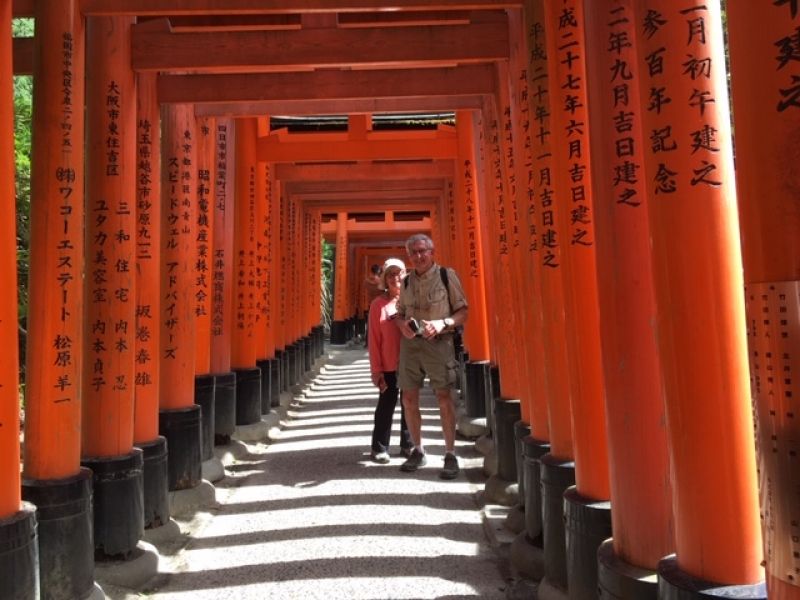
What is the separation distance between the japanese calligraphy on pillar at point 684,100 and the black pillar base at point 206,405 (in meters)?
4.31

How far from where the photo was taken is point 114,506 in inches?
135

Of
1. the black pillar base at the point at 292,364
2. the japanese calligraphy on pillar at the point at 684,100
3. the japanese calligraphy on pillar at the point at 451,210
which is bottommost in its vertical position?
the black pillar base at the point at 292,364

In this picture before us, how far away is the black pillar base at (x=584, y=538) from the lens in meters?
2.48

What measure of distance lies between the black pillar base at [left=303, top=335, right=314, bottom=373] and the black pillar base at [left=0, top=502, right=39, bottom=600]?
996 cm

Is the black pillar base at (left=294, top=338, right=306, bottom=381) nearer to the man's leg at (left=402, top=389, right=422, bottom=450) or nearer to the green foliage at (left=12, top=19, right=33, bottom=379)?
the green foliage at (left=12, top=19, right=33, bottom=379)

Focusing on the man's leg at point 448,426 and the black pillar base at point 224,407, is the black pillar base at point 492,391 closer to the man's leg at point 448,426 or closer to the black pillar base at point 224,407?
the man's leg at point 448,426

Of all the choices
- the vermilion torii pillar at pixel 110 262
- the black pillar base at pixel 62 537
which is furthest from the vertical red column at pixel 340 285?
the black pillar base at pixel 62 537

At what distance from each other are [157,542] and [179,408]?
3.37 ft

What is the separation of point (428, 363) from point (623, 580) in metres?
2.80

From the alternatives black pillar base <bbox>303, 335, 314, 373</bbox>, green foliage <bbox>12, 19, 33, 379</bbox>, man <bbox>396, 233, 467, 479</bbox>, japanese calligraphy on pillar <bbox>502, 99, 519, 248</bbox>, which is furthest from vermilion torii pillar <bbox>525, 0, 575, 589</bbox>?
black pillar base <bbox>303, 335, 314, 373</bbox>

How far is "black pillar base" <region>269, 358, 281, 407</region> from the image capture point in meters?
8.20

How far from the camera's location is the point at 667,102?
1887 mm

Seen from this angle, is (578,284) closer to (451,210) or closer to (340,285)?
(451,210)

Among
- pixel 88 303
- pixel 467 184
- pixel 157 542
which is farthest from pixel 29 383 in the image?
pixel 467 184
